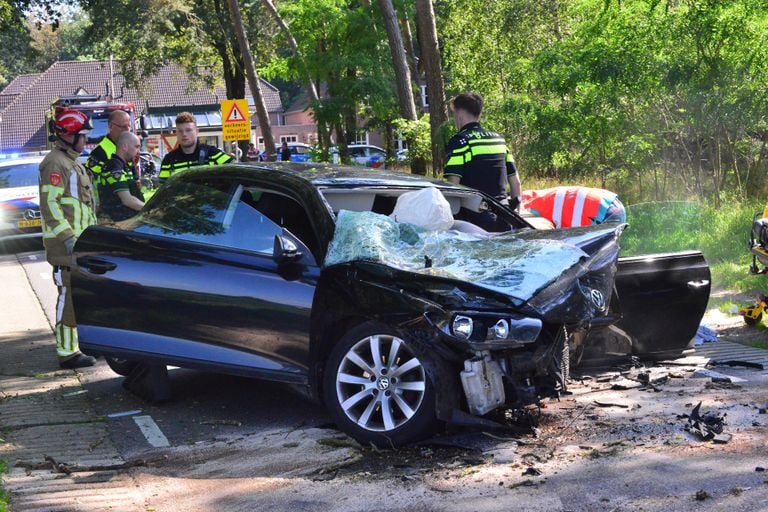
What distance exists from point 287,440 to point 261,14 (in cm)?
3536

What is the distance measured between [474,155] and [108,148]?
10.3 feet

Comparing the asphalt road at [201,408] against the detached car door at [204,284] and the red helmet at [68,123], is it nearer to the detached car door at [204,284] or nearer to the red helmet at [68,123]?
the detached car door at [204,284]

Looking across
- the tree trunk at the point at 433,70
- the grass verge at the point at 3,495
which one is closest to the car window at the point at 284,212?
the grass verge at the point at 3,495

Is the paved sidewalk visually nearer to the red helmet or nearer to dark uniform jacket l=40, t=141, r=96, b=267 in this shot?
dark uniform jacket l=40, t=141, r=96, b=267

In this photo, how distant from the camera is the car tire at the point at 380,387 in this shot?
18.5ft

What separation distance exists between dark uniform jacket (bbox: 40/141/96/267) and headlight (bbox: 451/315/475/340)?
13.9 feet

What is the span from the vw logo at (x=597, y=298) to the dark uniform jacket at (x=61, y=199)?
14.7 feet

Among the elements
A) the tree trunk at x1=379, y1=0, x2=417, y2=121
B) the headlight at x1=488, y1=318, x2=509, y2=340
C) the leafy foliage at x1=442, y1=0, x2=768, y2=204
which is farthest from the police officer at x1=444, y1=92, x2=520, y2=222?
the tree trunk at x1=379, y1=0, x2=417, y2=121

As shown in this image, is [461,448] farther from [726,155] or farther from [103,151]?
[726,155]

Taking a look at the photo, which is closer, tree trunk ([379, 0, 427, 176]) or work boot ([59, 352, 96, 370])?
work boot ([59, 352, 96, 370])

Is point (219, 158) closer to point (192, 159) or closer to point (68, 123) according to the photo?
point (192, 159)

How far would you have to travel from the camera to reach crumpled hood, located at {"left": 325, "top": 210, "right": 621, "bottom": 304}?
568 cm

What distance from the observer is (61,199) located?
856 cm

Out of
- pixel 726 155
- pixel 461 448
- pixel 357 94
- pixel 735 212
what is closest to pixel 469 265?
pixel 461 448
